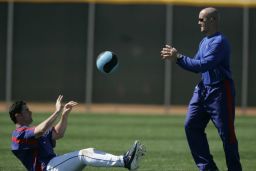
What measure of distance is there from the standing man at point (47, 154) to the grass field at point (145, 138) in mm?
1818

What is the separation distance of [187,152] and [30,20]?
1191 centimetres

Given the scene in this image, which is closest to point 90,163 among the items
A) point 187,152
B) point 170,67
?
point 187,152

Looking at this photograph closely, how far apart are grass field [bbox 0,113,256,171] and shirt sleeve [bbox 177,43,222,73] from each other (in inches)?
76.8

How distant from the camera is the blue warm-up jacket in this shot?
918 centimetres

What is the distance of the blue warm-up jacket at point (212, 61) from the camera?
362 inches

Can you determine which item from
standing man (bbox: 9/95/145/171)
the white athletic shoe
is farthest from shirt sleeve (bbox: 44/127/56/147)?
the white athletic shoe

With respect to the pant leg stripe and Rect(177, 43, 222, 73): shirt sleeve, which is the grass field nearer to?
the pant leg stripe

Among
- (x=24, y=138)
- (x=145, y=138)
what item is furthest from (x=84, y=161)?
(x=145, y=138)

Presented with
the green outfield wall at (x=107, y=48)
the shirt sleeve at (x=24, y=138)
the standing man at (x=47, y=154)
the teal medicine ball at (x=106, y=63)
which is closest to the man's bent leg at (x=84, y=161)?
the standing man at (x=47, y=154)

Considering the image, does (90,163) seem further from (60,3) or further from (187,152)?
(60,3)

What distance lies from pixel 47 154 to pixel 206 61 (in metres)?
2.24

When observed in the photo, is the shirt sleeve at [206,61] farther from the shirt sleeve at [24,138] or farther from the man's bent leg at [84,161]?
the shirt sleeve at [24,138]

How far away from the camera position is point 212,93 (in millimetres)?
9375

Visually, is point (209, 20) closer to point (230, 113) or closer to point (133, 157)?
point (230, 113)
